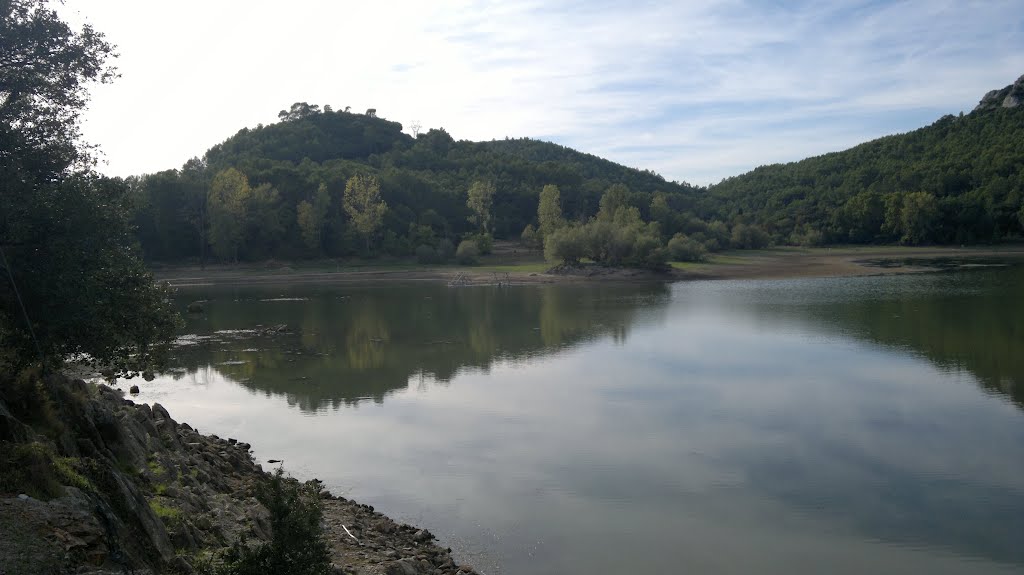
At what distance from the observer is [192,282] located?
224 ft

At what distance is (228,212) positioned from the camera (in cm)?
7250

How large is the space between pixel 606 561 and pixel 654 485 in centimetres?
346

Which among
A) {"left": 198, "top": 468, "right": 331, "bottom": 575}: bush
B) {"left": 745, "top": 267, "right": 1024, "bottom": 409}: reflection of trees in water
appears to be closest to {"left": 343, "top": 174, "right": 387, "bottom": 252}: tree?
{"left": 745, "top": 267, "right": 1024, "bottom": 409}: reflection of trees in water

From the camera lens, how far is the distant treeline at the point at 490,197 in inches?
3000

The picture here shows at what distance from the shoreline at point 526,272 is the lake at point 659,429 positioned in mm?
29513

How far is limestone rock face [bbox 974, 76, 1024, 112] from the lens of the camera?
11475 centimetres

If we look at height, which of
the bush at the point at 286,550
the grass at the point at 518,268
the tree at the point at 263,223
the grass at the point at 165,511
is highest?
the tree at the point at 263,223

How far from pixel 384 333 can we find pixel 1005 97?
396 feet

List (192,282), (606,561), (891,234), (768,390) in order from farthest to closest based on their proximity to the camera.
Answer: (891,234), (192,282), (768,390), (606,561)

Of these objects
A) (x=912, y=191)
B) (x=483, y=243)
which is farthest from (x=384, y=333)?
(x=912, y=191)

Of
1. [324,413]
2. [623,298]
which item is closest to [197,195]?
[623,298]

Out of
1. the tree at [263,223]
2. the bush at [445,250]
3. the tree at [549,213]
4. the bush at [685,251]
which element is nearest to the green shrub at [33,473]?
the tree at [263,223]

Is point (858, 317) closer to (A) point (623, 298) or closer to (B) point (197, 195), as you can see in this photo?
(A) point (623, 298)

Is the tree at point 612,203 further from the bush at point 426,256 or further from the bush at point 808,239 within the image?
the bush at point 808,239
